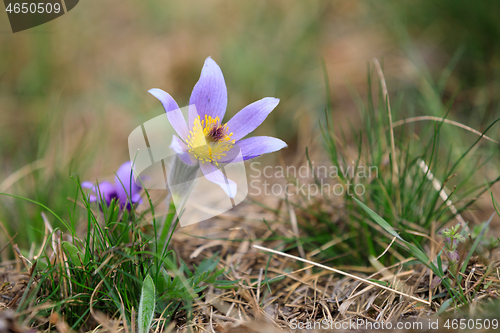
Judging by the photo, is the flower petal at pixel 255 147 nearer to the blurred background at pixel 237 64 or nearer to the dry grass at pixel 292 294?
the dry grass at pixel 292 294

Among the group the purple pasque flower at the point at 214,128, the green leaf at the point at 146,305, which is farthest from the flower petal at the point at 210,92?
the green leaf at the point at 146,305

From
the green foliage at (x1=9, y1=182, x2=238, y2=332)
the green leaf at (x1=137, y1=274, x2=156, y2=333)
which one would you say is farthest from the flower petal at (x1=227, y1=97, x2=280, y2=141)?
the green leaf at (x1=137, y1=274, x2=156, y2=333)

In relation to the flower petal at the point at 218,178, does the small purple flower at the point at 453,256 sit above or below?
below

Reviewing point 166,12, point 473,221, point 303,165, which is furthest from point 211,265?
point 166,12

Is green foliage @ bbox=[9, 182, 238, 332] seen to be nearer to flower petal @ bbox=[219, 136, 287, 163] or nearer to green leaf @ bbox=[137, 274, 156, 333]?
green leaf @ bbox=[137, 274, 156, 333]

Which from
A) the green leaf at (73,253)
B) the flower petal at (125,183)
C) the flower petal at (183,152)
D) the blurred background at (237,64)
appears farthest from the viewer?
the blurred background at (237,64)

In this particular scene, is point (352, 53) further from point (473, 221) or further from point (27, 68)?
point (27, 68)

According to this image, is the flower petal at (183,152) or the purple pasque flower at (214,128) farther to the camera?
the purple pasque flower at (214,128)
